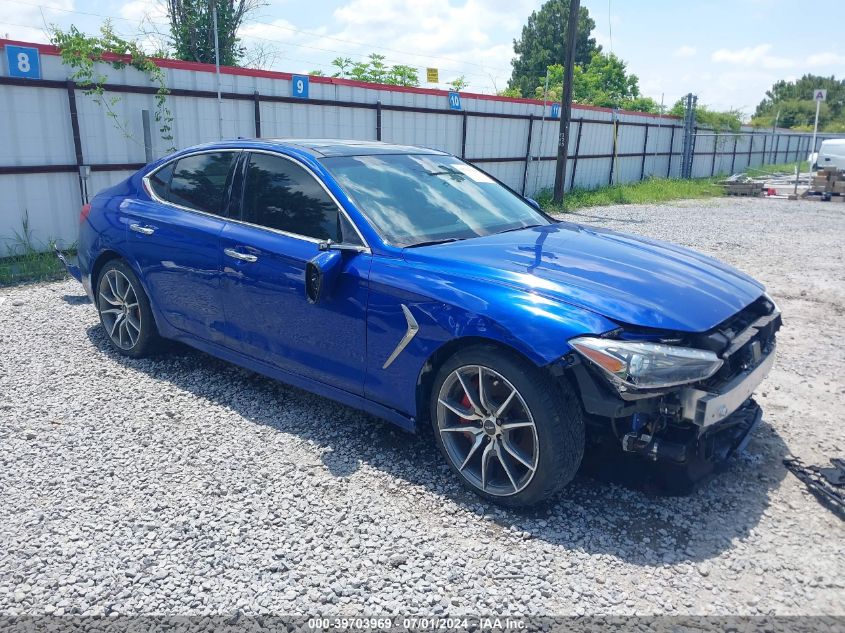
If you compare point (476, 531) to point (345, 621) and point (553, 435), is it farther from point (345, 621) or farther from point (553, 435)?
point (345, 621)

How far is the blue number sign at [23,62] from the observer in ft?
26.0

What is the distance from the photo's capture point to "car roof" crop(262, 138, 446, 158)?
4109mm

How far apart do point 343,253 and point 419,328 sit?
2.11 feet

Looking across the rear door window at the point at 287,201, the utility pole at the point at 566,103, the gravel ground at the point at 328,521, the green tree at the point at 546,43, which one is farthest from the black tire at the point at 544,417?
the green tree at the point at 546,43

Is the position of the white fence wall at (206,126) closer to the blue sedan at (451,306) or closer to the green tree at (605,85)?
the blue sedan at (451,306)

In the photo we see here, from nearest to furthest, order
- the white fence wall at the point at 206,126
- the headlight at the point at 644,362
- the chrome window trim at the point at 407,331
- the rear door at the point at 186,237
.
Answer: the headlight at the point at 644,362 < the chrome window trim at the point at 407,331 < the rear door at the point at 186,237 < the white fence wall at the point at 206,126

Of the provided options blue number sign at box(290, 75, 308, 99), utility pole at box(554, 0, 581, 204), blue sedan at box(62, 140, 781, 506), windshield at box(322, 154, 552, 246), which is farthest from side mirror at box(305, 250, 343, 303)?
utility pole at box(554, 0, 581, 204)

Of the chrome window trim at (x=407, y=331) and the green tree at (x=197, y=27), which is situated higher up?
the green tree at (x=197, y=27)

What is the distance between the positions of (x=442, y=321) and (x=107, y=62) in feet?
26.1

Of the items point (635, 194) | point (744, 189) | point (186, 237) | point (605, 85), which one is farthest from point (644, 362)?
point (605, 85)

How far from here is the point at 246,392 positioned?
4527 millimetres

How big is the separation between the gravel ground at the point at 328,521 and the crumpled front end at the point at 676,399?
1.29 ft

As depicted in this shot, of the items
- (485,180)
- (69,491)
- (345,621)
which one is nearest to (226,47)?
(485,180)

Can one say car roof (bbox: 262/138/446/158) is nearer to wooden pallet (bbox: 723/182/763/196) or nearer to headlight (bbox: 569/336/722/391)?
headlight (bbox: 569/336/722/391)
